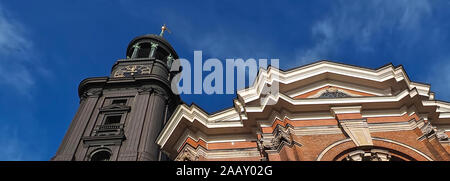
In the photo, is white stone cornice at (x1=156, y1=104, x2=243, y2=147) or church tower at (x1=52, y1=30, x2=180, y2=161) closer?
white stone cornice at (x1=156, y1=104, x2=243, y2=147)

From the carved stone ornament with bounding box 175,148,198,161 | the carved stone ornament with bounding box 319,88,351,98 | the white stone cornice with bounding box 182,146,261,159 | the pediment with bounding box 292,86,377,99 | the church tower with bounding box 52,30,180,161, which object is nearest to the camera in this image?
the carved stone ornament with bounding box 175,148,198,161

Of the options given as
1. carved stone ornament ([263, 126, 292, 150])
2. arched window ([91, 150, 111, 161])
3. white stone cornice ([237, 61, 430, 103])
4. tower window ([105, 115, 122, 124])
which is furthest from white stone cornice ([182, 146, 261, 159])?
tower window ([105, 115, 122, 124])

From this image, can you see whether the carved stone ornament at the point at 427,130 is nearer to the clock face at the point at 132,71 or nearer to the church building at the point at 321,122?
the church building at the point at 321,122

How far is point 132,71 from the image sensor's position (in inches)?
1078

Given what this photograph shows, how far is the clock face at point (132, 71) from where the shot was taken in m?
27.0

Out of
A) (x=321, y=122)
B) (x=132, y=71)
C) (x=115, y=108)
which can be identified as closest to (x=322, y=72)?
(x=321, y=122)

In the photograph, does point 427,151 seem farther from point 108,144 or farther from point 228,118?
point 108,144

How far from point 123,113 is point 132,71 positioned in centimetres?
565

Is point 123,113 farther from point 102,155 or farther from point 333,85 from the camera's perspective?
point 333,85

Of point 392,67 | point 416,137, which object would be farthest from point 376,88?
point 416,137

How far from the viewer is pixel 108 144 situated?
2023cm

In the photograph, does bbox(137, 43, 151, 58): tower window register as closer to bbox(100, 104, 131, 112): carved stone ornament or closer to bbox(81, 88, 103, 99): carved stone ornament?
bbox(81, 88, 103, 99): carved stone ornament

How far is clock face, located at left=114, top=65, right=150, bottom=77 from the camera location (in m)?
27.0
